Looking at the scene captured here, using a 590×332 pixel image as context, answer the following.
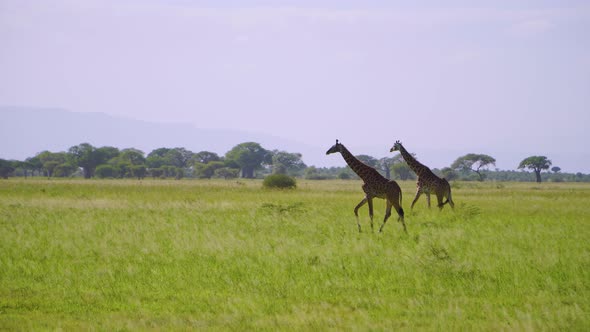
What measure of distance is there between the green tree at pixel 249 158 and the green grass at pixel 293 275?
99846 mm

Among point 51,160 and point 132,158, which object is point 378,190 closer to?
point 132,158

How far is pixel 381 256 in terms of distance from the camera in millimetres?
13016

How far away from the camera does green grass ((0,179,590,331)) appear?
8.49 meters

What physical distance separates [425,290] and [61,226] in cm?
1158

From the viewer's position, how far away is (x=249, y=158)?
120875 mm

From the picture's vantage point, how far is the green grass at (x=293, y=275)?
27.9 feet

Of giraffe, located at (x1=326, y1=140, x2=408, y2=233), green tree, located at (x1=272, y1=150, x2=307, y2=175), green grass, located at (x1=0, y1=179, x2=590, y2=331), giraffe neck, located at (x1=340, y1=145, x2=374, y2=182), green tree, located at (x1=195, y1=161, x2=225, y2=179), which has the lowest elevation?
green grass, located at (x1=0, y1=179, x2=590, y2=331)

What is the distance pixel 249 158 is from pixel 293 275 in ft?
360

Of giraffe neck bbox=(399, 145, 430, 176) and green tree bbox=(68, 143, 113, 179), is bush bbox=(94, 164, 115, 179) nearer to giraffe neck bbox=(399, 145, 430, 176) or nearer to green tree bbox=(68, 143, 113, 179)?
green tree bbox=(68, 143, 113, 179)

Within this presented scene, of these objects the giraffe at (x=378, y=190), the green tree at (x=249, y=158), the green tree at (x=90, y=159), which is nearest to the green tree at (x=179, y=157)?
the green tree at (x=249, y=158)

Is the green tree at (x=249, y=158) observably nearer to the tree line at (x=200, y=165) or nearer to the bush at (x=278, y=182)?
the tree line at (x=200, y=165)

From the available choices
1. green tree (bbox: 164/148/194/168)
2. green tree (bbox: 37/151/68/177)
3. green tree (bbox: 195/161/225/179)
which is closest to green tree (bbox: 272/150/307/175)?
green tree (bbox: 195/161/225/179)

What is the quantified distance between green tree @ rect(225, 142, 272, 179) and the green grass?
99846mm

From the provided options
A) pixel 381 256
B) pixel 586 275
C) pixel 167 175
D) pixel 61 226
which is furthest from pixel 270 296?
pixel 167 175
